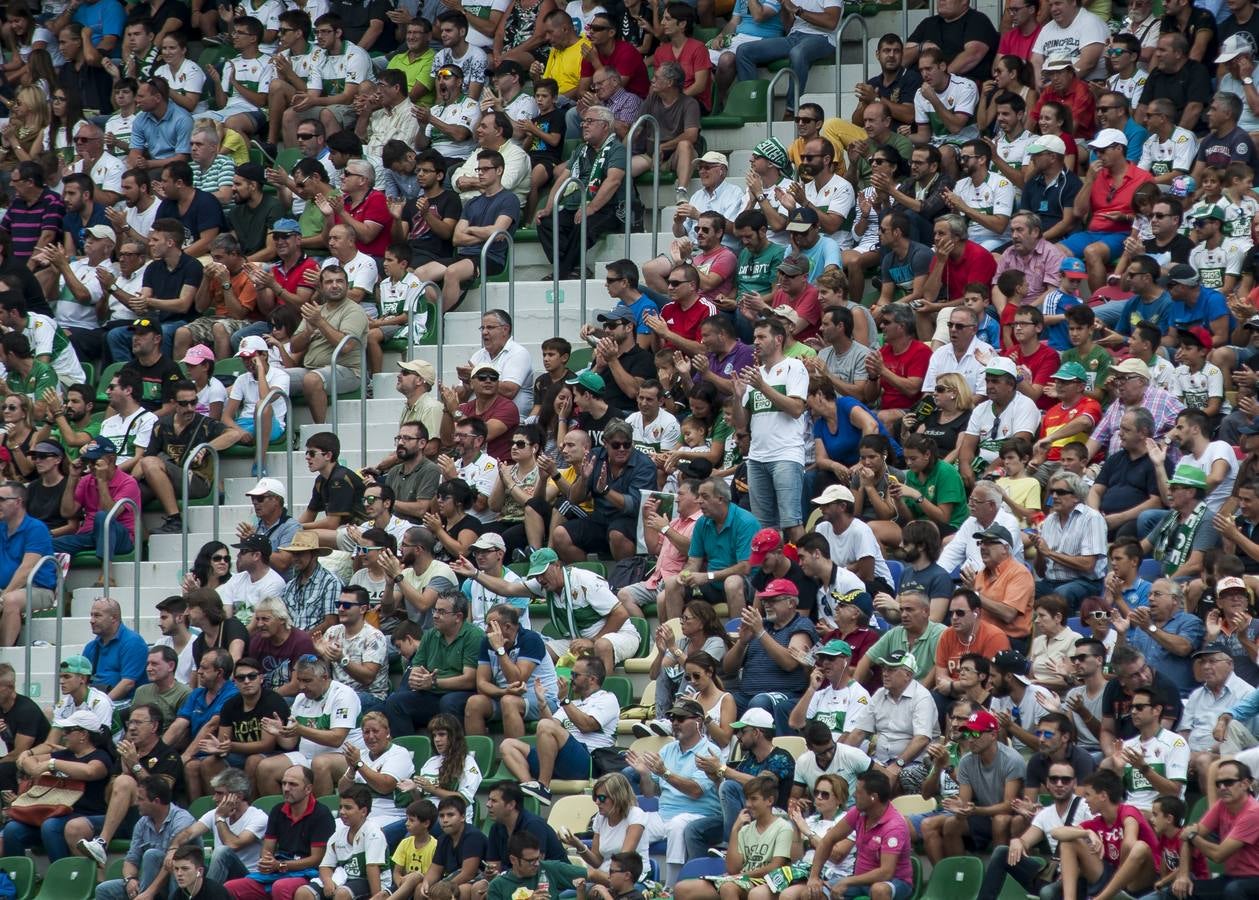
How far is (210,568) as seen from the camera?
17.3 metres

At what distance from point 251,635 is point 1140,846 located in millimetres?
6651

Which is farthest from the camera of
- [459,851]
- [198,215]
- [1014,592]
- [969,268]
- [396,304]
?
[198,215]

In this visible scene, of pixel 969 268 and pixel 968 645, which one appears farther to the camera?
pixel 969 268

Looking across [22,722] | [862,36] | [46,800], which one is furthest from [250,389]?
[862,36]

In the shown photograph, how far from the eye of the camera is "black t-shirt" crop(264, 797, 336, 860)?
15227 mm

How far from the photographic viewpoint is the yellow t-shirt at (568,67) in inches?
811

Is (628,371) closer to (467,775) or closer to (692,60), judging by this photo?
(692,60)

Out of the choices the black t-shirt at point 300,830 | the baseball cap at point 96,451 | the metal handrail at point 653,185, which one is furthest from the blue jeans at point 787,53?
the black t-shirt at point 300,830

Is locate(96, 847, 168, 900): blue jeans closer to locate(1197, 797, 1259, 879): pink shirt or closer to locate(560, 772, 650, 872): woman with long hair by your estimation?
locate(560, 772, 650, 872): woman with long hair

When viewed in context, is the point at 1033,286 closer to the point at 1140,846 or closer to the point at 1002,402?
the point at 1002,402

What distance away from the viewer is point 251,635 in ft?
54.3

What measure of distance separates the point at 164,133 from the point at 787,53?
594cm

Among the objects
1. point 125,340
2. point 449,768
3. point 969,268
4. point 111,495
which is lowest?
point 449,768

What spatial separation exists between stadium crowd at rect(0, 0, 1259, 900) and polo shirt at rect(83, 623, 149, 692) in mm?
32
